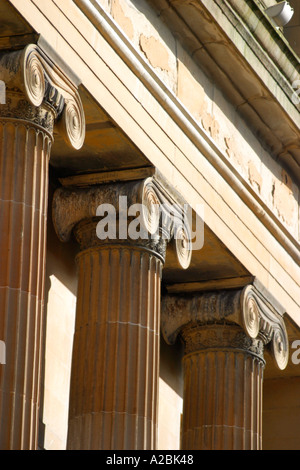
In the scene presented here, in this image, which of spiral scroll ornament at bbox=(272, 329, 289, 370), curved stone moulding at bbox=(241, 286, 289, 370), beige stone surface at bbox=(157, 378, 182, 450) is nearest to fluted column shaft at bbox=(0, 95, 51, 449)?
curved stone moulding at bbox=(241, 286, 289, 370)

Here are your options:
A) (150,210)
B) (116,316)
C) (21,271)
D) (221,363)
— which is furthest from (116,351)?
(221,363)

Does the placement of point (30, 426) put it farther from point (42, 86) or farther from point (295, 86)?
point (295, 86)

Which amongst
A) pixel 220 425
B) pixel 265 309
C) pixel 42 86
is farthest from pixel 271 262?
pixel 42 86

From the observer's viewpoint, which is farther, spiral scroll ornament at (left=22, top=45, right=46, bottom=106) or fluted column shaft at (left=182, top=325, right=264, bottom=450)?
fluted column shaft at (left=182, top=325, right=264, bottom=450)

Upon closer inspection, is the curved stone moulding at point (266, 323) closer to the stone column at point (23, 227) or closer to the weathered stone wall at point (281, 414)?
the weathered stone wall at point (281, 414)

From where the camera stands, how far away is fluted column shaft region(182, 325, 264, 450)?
3172 cm

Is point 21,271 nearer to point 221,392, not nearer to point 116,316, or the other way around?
point 116,316

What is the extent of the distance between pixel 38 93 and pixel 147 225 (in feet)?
14.4

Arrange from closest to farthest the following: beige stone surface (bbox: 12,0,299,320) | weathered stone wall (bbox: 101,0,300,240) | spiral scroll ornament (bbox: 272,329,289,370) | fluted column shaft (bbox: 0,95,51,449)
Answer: fluted column shaft (bbox: 0,95,51,449)
beige stone surface (bbox: 12,0,299,320)
weathered stone wall (bbox: 101,0,300,240)
spiral scroll ornament (bbox: 272,329,289,370)

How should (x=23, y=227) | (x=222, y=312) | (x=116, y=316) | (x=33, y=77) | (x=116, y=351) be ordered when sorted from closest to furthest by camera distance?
(x=23, y=227) → (x=33, y=77) → (x=116, y=351) → (x=116, y=316) → (x=222, y=312)

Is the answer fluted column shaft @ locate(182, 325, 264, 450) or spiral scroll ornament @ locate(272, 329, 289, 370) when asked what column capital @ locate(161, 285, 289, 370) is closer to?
spiral scroll ornament @ locate(272, 329, 289, 370)

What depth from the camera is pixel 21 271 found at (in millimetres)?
23359

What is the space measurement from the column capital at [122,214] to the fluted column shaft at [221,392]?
3.66 metres

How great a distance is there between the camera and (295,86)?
34562mm
